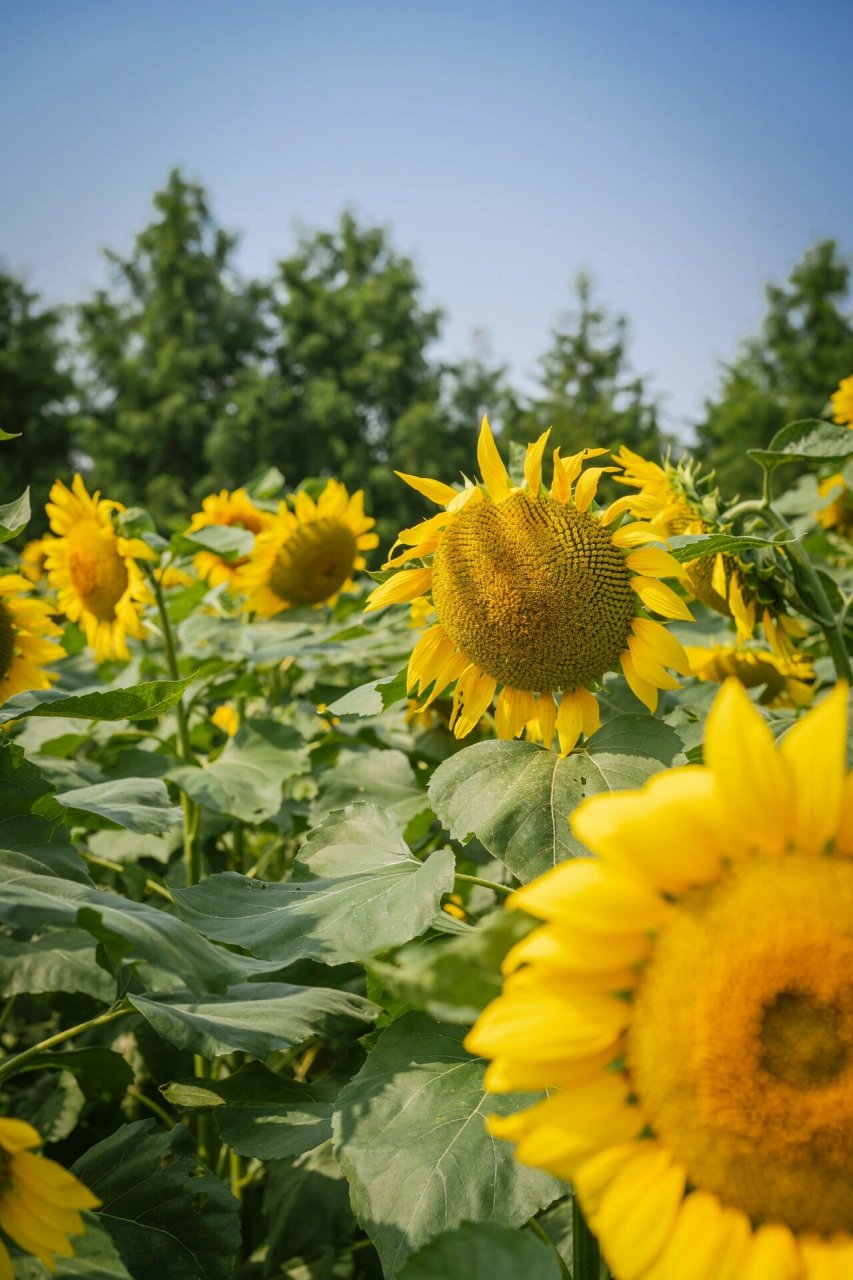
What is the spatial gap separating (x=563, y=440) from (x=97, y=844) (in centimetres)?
2735

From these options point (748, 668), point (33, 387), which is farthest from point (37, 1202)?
point (33, 387)

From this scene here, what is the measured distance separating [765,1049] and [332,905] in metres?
0.63

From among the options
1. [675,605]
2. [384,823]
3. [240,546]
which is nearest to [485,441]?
[675,605]

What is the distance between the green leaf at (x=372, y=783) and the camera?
188 cm

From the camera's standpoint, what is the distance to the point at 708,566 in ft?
5.74

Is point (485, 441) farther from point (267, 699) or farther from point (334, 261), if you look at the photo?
point (334, 261)

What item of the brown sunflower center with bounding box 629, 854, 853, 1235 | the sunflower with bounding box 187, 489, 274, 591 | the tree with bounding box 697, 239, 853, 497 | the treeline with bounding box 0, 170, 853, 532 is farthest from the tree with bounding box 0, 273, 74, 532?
the brown sunflower center with bounding box 629, 854, 853, 1235

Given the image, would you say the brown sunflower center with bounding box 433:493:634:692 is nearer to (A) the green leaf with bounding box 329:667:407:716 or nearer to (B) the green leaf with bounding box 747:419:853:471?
(A) the green leaf with bounding box 329:667:407:716

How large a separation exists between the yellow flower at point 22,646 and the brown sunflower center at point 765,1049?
174 cm

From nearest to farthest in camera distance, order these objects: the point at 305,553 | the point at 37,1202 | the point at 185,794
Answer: the point at 37,1202
the point at 185,794
the point at 305,553

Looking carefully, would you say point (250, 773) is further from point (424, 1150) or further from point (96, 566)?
point (424, 1150)

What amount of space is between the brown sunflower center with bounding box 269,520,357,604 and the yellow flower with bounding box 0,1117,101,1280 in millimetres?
2344

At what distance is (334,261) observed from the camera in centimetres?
3369

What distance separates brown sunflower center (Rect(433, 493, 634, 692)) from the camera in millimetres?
1380
